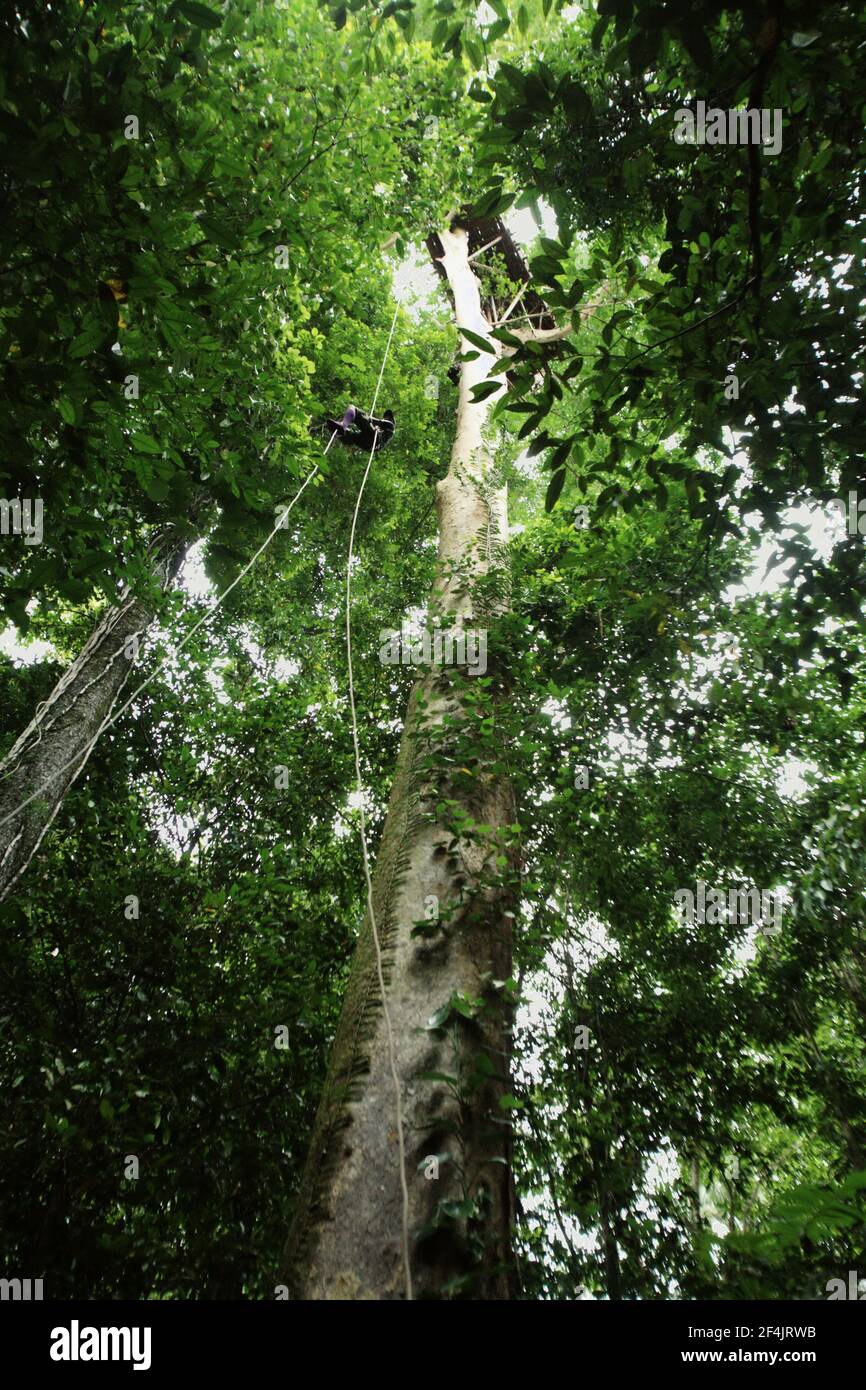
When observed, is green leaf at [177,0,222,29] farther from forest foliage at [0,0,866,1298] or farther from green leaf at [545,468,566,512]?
green leaf at [545,468,566,512]

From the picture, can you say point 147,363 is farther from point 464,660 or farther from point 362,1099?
point 362,1099

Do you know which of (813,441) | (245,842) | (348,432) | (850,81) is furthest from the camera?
(348,432)

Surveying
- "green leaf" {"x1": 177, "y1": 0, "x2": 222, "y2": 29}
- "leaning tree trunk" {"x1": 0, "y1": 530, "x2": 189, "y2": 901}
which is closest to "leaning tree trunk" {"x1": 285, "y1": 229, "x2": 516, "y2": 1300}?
"green leaf" {"x1": 177, "y1": 0, "x2": 222, "y2": 29}

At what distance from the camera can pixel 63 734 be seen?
183 inches

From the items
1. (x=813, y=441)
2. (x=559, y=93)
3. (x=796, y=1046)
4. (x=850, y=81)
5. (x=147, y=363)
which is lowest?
(x=796, y=1046)

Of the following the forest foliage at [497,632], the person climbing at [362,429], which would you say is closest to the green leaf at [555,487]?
the forest foliage at [497,632]

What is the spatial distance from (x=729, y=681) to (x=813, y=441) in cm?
253

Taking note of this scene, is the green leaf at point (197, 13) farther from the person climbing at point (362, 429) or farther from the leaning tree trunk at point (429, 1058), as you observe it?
the person climbing at point (362, 429)

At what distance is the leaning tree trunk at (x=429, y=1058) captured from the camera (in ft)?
4.42

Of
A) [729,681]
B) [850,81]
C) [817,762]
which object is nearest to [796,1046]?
[817,762]

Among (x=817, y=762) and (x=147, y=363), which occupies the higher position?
(x=147, y=363)

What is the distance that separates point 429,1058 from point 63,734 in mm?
4113

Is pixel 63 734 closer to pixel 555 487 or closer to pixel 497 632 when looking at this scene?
pixel 497 632

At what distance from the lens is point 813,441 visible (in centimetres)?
207
